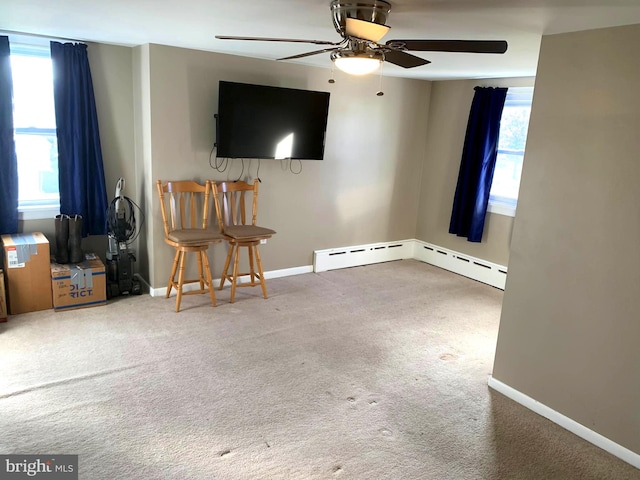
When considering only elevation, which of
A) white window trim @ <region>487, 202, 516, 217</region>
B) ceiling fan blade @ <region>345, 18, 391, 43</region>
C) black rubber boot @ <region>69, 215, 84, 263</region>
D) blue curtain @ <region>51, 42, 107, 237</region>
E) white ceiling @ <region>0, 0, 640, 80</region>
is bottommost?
black rubber boot @ <region>69, 215, 84, 263</region>

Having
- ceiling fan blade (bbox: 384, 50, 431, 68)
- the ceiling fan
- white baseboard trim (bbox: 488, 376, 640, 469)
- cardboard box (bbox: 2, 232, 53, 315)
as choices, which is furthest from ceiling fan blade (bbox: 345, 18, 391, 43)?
cardboard box (bbox: 2, 232, 53, 315)

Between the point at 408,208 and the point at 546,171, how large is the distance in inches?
127

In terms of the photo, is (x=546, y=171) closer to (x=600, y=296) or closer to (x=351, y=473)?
(x=600, y=296)

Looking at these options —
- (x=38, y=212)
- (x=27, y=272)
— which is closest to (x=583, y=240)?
(x=27, y=272)

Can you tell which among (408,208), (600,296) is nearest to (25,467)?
(600,296)

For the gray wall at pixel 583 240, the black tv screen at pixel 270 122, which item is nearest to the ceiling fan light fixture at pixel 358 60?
the gray wall at pixel 583 240

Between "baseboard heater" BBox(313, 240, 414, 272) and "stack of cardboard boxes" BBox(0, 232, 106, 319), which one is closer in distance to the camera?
"stack of cardboard boxes" BBox(0, 232, 106, 319)

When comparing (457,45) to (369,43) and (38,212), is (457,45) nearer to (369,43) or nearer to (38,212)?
(369,43)

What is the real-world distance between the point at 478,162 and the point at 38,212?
166 inches

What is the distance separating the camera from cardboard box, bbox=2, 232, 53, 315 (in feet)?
12.3

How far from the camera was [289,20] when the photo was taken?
277cm

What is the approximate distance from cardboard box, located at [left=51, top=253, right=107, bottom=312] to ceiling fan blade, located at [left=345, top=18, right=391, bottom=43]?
9.56ft

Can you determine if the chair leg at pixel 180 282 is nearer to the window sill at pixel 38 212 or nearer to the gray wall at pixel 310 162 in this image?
the gray wall at pixel 310 162

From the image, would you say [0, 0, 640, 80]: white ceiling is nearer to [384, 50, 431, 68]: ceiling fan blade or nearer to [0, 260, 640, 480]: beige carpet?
[384, 50, 431, 68]: ceiling fan blade
